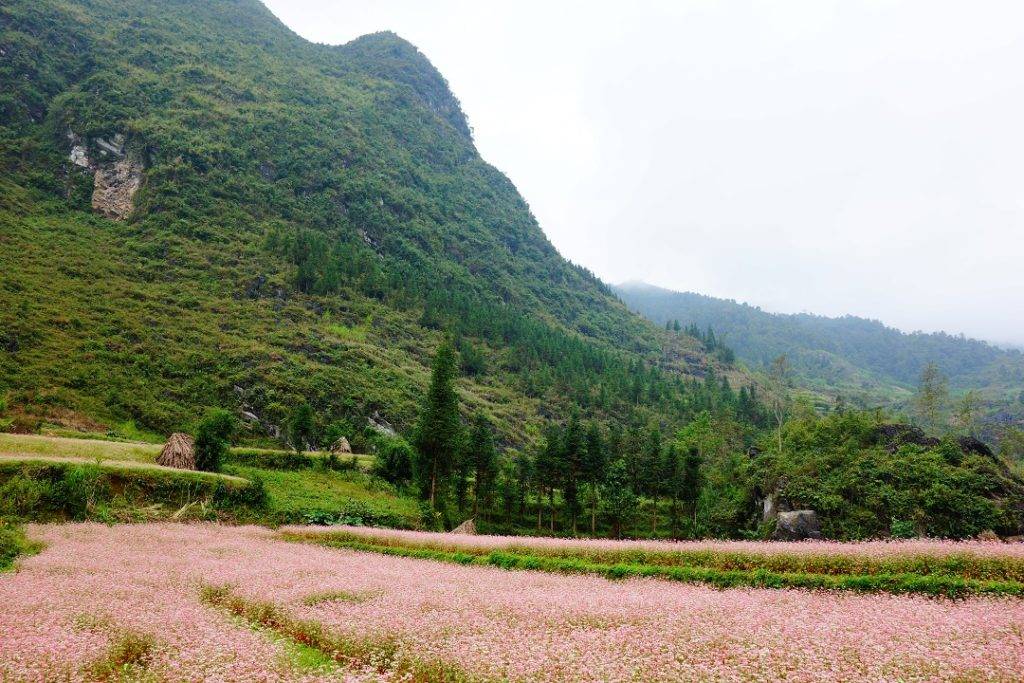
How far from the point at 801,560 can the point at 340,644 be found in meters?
15.6

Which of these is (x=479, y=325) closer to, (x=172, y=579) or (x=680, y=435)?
(x=680, y=435)

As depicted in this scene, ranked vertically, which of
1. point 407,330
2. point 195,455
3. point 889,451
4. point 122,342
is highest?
→ point 407,330

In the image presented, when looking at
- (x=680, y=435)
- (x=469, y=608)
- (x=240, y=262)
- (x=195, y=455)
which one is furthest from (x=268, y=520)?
(x=240, y=262)

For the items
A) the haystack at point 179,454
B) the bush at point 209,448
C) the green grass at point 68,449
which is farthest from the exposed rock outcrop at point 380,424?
the green grass at point 68,449

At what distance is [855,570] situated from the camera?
17.2 metres

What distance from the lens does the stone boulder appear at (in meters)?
39.7

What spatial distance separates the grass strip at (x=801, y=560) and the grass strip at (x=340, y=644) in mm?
13124

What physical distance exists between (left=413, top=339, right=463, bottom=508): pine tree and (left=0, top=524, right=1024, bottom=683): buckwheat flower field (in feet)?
101

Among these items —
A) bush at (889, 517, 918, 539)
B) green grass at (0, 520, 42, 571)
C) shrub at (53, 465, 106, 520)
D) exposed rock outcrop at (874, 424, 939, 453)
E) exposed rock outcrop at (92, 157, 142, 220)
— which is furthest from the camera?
exposed rock outcrop at (92, 157, 142, 220)

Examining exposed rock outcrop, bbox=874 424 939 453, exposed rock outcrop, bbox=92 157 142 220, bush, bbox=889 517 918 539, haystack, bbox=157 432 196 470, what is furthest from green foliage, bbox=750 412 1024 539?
exposed rock outcrop, bbox=92 157 142 220

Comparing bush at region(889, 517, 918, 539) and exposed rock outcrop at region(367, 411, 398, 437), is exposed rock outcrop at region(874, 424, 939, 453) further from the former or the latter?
exposed rock outcrop at region(367, 411, 398, 437)

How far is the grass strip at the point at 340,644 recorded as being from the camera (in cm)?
965

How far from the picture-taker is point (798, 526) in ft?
131

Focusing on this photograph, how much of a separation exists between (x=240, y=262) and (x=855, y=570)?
4906 inches
